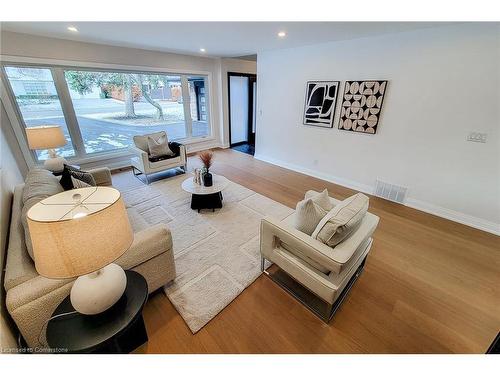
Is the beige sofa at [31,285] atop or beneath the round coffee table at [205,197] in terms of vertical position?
atop

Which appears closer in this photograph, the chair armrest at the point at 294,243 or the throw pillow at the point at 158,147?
the chair armrest at the point at 294,243

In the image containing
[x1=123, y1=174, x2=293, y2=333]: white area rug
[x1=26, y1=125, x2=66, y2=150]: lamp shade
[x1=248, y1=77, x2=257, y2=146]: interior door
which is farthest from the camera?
[x1=248, y1=77, x2=257, y2=146]: interior door

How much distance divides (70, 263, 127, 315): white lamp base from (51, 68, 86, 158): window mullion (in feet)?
13.0

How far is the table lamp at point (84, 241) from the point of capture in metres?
0.76

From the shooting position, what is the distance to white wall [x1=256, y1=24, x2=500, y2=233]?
2.42m

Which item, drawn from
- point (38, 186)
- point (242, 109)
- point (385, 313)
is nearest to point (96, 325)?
point (38, 186)

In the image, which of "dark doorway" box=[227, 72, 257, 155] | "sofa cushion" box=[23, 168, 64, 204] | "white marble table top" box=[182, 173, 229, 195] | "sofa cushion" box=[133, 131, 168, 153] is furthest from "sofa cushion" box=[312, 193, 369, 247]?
"dark doorway" box=[227, 72, 257, 155]

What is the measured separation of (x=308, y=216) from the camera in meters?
1.54

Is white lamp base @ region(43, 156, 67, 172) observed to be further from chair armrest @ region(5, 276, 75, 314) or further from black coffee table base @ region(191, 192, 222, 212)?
chair armrest @ region(5, 276, 75, 314)

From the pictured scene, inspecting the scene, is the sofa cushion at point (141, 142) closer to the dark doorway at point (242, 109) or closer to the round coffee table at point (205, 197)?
the round coffee table at point (205, 197)

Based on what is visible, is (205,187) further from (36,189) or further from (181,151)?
(36,189)

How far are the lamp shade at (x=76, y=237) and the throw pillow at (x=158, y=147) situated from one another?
3.22 meters

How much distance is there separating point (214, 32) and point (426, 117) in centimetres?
314

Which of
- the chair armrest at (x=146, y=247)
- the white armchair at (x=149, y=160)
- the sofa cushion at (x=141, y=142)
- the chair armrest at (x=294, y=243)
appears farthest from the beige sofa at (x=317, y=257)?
the sofa cushion at (x=141, y=142)
